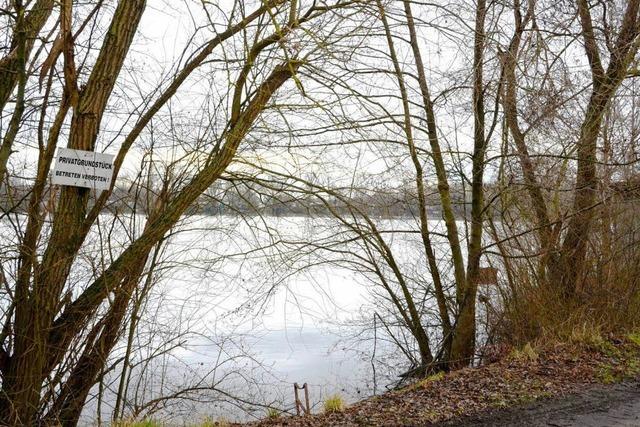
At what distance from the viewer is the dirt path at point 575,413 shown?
4910 millimetres

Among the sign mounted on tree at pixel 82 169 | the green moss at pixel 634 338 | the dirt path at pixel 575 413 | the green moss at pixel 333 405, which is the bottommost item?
the dirt path at pixel 575 413

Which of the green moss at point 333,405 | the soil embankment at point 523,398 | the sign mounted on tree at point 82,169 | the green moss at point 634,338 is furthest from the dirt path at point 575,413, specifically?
the sign mounted on tree at point 82,169

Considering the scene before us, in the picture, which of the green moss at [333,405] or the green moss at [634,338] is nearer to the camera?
the green moss at [333,405]

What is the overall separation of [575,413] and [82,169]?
4.36 meters

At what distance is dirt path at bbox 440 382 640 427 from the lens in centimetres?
491

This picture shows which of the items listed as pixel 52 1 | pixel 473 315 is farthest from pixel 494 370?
pixel 52 1

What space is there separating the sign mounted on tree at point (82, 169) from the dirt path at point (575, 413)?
3347 mm

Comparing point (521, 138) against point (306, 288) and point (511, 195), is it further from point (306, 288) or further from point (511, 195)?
point (306, 288)

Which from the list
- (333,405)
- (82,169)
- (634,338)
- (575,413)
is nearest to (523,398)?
(575,413)

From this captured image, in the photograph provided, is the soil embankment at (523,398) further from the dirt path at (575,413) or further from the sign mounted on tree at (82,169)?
the sign mounted on tree at (82,169)

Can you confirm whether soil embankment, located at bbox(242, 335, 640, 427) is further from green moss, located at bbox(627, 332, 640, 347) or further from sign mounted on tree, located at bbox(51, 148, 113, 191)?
sign mounted on tree, located at bbox(51, 148, 113, 191)

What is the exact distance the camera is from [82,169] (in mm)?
5309

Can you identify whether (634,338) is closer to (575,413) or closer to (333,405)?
(575,413)

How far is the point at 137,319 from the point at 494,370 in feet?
12.1
